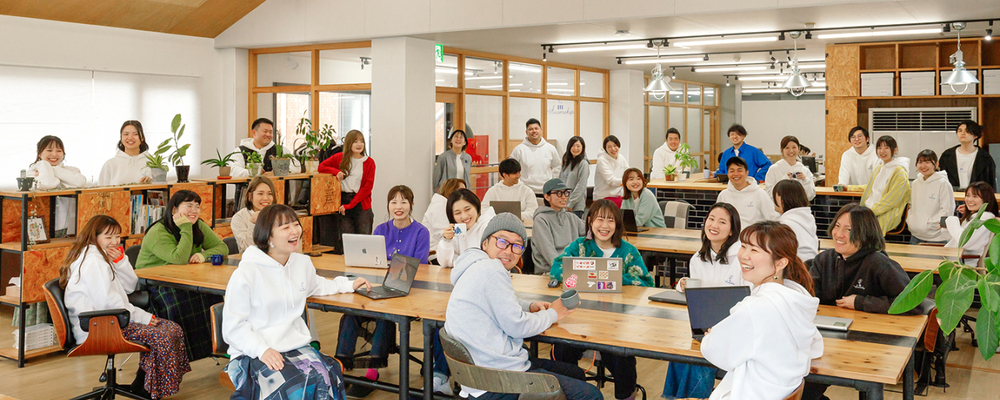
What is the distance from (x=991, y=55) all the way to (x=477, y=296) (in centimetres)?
859

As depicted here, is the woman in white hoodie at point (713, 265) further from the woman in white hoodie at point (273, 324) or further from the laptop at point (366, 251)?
the laptop at point (366, 251)

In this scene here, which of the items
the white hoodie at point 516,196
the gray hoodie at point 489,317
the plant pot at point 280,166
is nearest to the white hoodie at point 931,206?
the white hoodie at point 516,196

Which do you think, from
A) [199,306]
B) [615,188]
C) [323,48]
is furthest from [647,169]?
[199,306]

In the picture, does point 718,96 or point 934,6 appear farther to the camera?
point 718,96

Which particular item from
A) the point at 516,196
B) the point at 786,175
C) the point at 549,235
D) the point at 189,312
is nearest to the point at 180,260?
the point at 189,312

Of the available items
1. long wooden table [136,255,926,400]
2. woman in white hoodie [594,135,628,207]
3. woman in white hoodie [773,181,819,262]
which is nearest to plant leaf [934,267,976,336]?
long wooden table [136,255,926,400]

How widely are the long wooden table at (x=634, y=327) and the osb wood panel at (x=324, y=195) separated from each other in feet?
9.60

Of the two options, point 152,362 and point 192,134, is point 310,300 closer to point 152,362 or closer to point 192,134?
point 152,362

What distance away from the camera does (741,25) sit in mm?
8039

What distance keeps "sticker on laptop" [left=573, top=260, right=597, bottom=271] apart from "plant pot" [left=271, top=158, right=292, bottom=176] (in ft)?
13.3

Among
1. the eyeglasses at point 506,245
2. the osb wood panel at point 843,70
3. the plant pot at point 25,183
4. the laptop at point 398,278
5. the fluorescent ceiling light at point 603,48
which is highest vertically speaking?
the fluorescent ceiling light at point 603,48

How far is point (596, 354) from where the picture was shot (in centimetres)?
439

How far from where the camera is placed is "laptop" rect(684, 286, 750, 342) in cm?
291

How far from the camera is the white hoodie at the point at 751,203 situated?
20.7 feet
